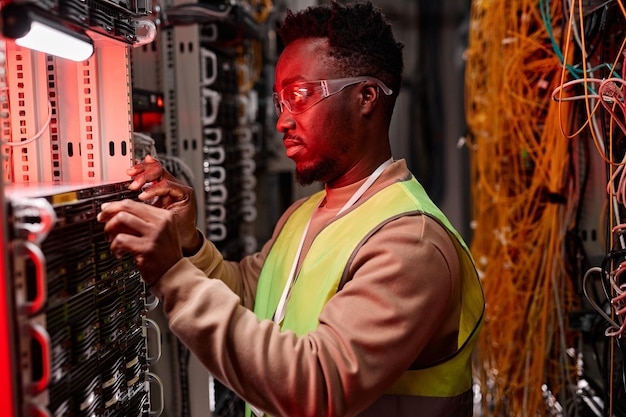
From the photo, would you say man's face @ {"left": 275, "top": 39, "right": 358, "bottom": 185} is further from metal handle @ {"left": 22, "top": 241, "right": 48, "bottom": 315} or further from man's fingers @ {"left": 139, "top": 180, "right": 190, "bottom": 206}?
metal handle @ {"left": 22, "top": 241, "right": 48, "bottom": 315}

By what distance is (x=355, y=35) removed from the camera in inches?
69.9

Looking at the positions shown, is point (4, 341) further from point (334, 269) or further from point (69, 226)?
point (334, 269)

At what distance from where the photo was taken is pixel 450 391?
160 cm

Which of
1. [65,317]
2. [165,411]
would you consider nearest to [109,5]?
[65,317]

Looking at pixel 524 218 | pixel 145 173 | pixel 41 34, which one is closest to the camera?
pixel 41 34

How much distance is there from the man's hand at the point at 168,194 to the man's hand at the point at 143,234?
0.30 meters

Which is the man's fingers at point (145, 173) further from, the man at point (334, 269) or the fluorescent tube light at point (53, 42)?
the fluorescent tube light at point (53, 42)

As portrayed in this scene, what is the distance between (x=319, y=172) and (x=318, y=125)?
13 centimetres

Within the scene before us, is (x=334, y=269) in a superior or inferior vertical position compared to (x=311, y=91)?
inferior

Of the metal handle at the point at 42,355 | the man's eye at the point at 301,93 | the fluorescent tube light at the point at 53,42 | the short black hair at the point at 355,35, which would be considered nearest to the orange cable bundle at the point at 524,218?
the short black hair at the point at 355,35

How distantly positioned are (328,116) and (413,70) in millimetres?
4880

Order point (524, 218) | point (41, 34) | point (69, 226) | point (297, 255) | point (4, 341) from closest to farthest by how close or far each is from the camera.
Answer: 1. point (4, 341)
2. point (41, 34)
3. point (69, 226)
4. point (297, 255)
5. point (524, 218)

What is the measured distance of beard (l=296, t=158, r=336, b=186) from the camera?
69.4 inches

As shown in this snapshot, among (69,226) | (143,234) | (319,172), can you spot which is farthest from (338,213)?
(69,226)
